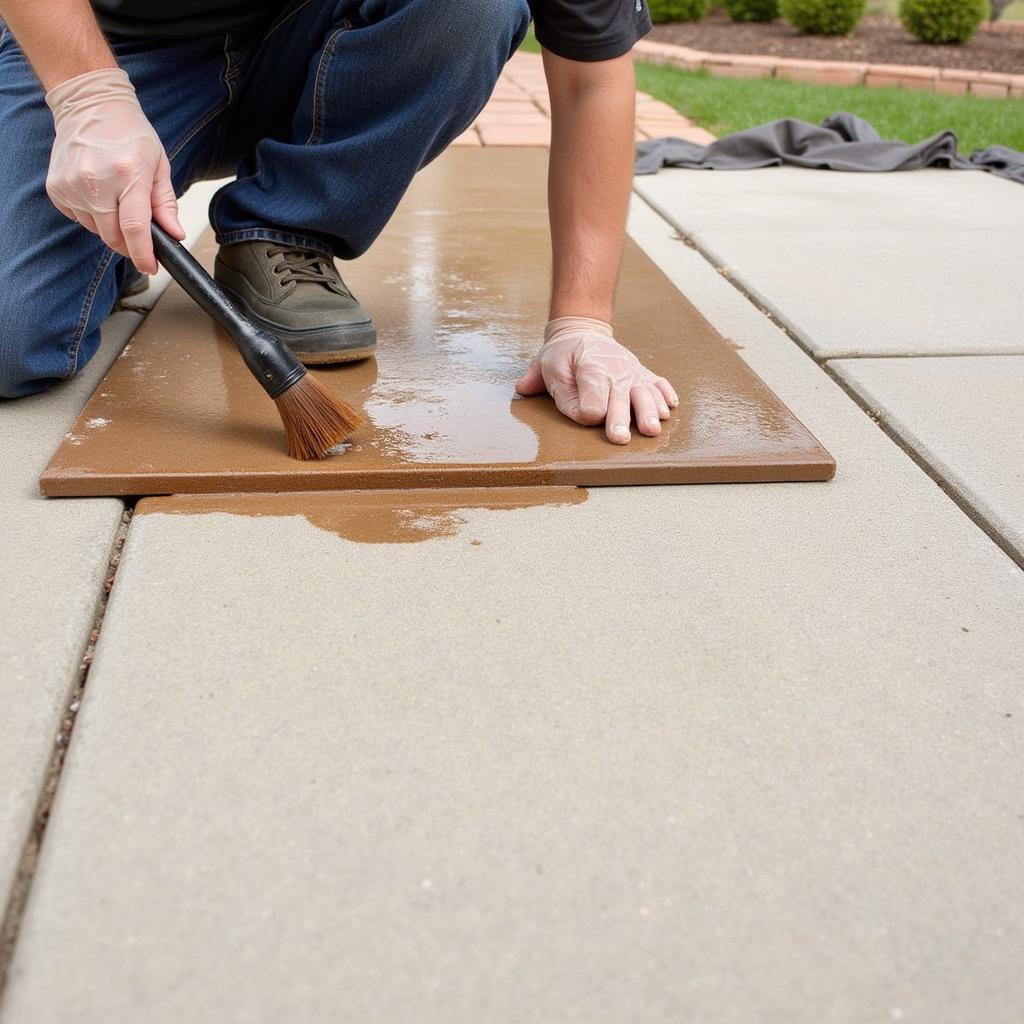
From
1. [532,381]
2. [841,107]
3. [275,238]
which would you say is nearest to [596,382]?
[532,381]

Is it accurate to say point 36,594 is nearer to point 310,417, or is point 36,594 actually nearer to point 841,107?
point 310,417

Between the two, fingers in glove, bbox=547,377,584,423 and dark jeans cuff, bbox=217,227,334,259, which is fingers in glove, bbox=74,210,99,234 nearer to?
dark jeans cuff, bbox=217,227,334,259

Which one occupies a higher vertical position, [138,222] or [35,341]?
[138,222]

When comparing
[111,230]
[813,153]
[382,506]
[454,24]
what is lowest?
[813,153]

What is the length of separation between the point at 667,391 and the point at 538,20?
0.60 m

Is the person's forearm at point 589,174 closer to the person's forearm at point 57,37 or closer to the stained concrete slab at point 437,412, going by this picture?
the stained concrete slab at point 437,412

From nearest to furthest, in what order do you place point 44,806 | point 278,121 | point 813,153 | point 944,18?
1. point 44,806
2. point 278,121
3. point 813,153
4. point 944,18

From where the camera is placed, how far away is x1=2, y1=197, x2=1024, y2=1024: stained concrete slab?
72 centimetres

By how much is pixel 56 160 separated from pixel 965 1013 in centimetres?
146

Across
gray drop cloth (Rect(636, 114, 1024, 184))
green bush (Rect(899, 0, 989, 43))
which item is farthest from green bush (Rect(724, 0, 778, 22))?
gray drop cloth (Rect(636, 114, 1024, 184))

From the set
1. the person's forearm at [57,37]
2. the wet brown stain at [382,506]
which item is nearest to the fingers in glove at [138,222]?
the person's forearm at [57,37]

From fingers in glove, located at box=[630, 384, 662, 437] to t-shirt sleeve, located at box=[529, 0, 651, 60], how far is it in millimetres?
525

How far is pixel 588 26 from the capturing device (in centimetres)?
159

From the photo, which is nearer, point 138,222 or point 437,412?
point 138,222
